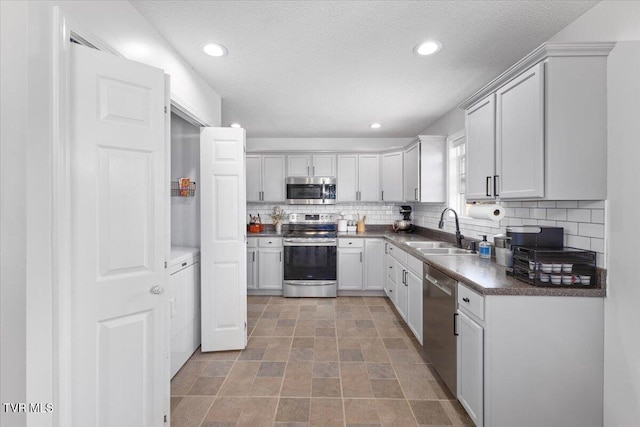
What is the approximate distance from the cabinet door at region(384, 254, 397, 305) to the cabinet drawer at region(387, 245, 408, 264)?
0.31 feet

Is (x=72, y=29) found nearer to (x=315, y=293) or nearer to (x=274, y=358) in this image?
(x=274, y=358)

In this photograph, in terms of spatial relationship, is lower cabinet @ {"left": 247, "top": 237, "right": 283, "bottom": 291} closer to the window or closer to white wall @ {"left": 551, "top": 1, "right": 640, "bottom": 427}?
the window

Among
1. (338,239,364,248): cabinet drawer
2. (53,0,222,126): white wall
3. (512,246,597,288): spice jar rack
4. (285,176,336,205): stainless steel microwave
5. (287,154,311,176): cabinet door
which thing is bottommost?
(338,239,364,248): cabinet drawer

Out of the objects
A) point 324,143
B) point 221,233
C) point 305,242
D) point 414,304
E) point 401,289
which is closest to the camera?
point 221,233

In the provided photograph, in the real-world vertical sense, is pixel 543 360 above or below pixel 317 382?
above

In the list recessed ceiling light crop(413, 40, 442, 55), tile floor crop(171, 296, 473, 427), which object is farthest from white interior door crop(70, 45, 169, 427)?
recessed ceiling light crop(413, 40, 442, 55)

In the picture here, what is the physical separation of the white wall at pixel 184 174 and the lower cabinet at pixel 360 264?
2.22m

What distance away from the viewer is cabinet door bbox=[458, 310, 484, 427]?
Result: 1.65 m

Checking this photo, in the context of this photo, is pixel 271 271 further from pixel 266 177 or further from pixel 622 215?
pixel 622 215

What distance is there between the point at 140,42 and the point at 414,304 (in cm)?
305

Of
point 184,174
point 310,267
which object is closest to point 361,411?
point 310,267

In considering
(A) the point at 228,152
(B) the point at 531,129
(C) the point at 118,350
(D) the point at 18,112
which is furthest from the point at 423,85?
(C) the point at 118,350

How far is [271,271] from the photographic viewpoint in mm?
4441

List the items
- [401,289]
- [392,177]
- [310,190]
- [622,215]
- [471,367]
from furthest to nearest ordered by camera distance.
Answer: [310,190], [392,177], [401,289], [471,367], [622,215]
